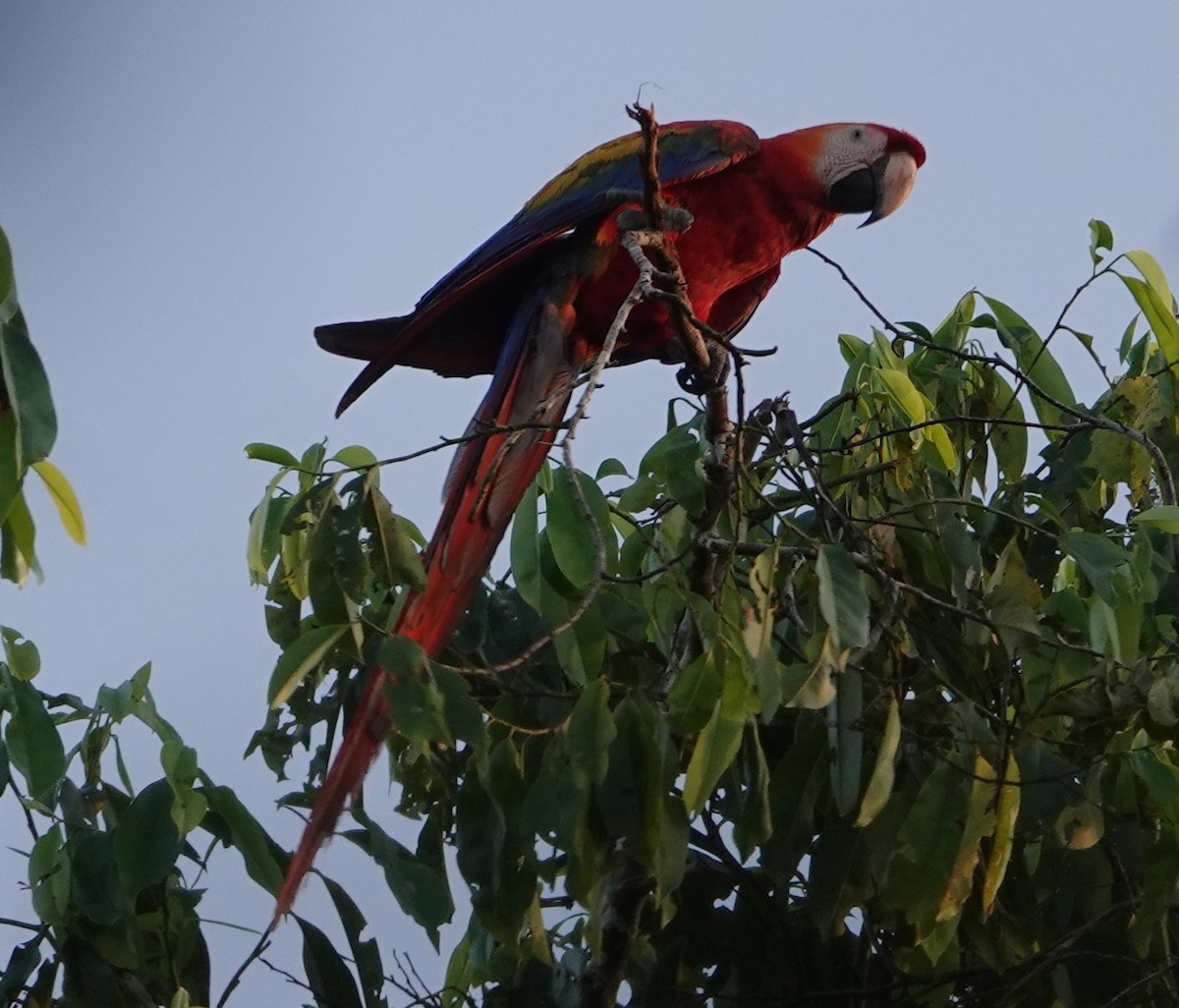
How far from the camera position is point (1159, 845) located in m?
0.94

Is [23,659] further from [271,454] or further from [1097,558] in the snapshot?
[1097,558]

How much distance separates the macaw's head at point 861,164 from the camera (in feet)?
5.70

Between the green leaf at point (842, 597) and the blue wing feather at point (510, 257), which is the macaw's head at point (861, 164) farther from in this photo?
the green leaf at point (842, 597)

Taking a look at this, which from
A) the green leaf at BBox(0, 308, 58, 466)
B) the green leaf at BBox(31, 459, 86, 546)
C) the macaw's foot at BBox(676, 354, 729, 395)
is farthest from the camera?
the macaw's foot at BBox(676, 354, 729, 395)

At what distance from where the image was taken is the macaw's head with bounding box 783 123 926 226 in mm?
1737

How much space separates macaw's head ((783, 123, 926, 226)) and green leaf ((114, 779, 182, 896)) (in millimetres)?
1174

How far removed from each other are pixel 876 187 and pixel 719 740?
132 cm

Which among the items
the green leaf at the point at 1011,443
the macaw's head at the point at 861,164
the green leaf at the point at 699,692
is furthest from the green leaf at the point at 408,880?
the macaw's head at the point at 861,164

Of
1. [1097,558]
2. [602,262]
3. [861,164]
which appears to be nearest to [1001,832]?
[1097,558]

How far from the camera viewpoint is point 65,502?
28.8 inches

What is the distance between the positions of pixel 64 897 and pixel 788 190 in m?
1.20

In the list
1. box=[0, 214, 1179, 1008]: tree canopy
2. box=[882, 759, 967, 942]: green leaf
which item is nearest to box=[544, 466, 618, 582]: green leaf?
box=[0, 214, 1179, 1008]: tree canopy

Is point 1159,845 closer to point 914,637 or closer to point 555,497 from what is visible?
point 914,637

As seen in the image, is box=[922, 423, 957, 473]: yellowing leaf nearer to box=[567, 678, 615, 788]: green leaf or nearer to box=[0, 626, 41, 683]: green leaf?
box=[567, 678, 615, 788]: green leaf
